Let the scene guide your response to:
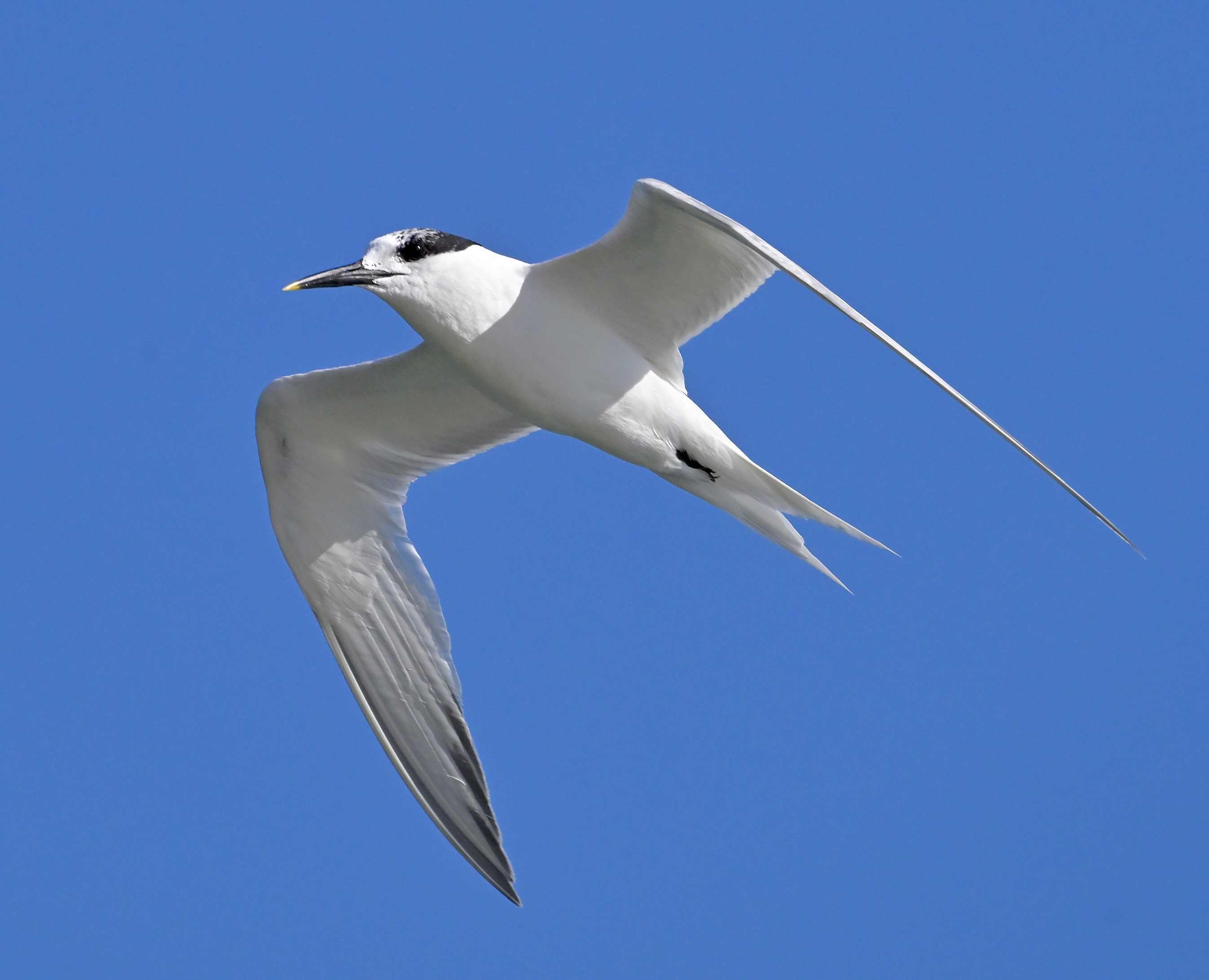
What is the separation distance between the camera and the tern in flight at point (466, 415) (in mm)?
5488

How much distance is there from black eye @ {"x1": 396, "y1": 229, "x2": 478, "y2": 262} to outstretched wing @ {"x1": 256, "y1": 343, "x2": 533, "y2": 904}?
106 cm

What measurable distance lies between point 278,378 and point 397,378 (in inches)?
22.5

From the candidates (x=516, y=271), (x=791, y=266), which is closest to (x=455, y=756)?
(x=516, y=271)

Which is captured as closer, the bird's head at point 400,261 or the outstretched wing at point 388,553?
the bird's head at point 400,261

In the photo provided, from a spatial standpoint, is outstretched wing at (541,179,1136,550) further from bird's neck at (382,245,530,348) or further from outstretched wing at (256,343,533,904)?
outstretched wing at (256,343,533,904)

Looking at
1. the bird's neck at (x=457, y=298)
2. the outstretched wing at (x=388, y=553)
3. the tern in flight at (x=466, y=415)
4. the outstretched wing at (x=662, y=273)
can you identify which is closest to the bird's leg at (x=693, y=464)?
the tern in flight at (x=466, y=415)

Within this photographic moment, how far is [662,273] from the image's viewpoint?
5.63 metres

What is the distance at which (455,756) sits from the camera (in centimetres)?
672

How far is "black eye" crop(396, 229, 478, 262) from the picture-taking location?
5.48 metres

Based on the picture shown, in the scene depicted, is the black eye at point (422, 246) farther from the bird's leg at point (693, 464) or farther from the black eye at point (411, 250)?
the bird's leg at point (693, 464)

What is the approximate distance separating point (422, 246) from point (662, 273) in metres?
0.96

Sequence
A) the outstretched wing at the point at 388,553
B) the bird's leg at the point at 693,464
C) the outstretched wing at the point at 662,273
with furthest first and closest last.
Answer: the outstretched wing at the point at 388,553
the bird's leg at the point at 693,464
the outstretched wing at the point at 662,273

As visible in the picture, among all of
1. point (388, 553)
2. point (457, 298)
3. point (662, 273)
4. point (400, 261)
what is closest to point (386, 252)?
point (400, 261)

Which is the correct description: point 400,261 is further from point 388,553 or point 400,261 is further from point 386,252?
point 388,553
